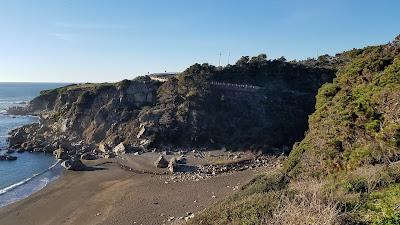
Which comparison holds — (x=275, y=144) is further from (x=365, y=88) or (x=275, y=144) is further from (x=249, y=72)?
(x=365, y=88)

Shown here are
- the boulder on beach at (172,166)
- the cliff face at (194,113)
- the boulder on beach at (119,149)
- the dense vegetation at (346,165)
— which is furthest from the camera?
the cliff face at (194,113)

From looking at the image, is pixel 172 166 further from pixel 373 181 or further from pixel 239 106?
pixel 373 181

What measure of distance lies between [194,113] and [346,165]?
39.6 meters

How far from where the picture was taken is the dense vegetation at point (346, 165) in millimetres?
13682

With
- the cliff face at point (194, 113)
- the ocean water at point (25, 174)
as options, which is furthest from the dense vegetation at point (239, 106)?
the ocean water at point (25, 174)

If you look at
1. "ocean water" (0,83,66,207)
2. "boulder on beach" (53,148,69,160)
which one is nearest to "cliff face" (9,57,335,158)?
"boulder on beach" (53,148,69,160)

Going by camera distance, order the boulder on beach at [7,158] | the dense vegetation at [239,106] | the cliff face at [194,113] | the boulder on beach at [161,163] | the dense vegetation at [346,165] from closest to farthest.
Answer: the dense vegetation at [346,165] → the boulder on beach at [161,163] → the boulder on beach at [7,158] → the dense vegetation at [239,106] → the cliff face at [194,113]

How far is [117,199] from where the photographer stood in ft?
128

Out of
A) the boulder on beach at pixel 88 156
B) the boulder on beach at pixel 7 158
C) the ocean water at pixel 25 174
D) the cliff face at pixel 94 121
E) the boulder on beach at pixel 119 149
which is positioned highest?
the cliff face at pixel 94 121

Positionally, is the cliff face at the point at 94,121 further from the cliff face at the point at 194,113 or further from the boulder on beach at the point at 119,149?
the boulder on beach at the point at 119,149

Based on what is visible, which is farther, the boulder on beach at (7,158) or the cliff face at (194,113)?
the cliff face at (194,113)

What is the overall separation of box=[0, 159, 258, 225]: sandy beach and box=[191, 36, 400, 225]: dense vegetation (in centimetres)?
712

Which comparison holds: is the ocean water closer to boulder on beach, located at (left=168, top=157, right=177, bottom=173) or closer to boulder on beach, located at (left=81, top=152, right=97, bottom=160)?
Answer: boulder on beach, located at (left=81, top=152, right=97, bottom=160)

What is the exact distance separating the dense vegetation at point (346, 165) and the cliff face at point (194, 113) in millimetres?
23576
